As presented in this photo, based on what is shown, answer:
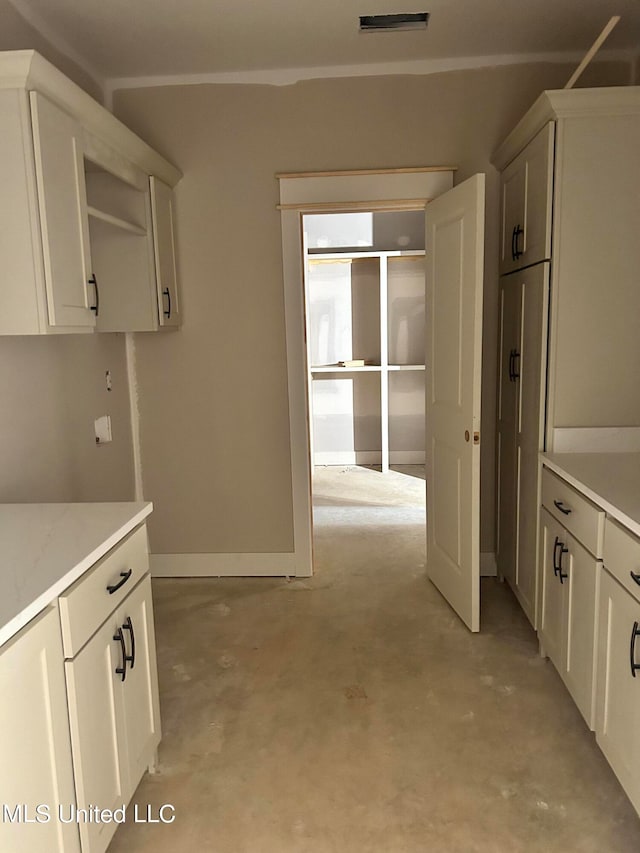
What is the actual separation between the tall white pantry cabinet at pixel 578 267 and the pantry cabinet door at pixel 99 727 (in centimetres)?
166

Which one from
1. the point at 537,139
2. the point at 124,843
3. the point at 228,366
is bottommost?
the point at 124,843

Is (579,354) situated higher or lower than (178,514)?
higher

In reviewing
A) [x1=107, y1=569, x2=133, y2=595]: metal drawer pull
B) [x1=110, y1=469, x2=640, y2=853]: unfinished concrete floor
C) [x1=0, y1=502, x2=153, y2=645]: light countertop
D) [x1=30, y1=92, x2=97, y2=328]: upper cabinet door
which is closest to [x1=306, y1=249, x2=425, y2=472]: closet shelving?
[x1=110, y1=469, x2=640, y2=853]: unfinished concrete floor

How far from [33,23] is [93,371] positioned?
140 cm

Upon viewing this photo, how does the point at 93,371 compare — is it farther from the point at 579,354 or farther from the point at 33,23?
the point at 579,354

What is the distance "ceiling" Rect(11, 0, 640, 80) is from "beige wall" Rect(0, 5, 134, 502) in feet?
0.58

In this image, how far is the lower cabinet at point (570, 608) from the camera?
2061 millimetres

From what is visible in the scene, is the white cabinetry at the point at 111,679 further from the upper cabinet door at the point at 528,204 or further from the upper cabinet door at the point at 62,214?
the upper cabinet door at the point at 528,204

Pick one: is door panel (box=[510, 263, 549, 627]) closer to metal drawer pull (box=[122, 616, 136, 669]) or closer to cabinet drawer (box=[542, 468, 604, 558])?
cabinet drawer (box=[542, 468, 604, 558])

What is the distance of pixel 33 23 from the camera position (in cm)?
260

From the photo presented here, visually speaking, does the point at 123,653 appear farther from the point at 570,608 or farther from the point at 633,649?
the point at 570,608

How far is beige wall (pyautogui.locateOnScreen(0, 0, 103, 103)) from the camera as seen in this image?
2.39 metres

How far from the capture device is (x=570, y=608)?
2262 millimetres

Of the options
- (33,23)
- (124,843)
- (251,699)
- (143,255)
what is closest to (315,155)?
(143,255)
